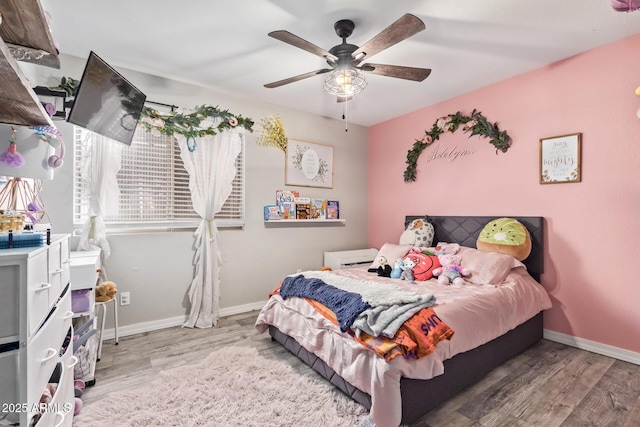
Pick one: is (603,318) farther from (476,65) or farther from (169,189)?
(169,189)

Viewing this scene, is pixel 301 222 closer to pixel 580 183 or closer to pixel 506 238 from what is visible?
pixel 506 238

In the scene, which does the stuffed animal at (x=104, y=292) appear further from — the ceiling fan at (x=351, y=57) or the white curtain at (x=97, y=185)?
the ceiling fan at (x=351, y=57)

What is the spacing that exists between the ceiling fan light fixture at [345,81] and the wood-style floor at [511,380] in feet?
7.25

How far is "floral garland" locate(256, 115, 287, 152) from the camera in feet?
→ 12.2

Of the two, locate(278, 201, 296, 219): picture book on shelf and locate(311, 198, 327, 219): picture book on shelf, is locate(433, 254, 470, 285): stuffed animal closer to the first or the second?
locate(311, 198, 327, 219): picture book on shelf

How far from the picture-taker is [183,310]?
3199mm

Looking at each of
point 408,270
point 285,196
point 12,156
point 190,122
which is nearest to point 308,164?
point 285,196

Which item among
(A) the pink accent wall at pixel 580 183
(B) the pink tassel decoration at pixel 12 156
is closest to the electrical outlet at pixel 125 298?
Result: (B) the pink tassel decoration at pixel 12 156

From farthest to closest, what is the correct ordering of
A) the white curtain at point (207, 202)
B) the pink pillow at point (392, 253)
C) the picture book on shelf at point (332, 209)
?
the picture book on shelf at point (332, 209) < the pink pillow at point (392, 253) < the white curtain at point (207, 202)

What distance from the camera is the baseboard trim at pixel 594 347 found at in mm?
2389

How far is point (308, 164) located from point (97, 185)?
7.87 feet

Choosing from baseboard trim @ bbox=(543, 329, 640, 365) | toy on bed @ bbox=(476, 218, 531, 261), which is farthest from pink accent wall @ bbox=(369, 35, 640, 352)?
toy on bed @ bbox=(476, 218, 531, 261)

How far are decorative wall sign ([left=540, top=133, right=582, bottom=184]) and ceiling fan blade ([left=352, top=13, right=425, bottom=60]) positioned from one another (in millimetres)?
1990

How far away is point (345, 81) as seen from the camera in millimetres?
2264
